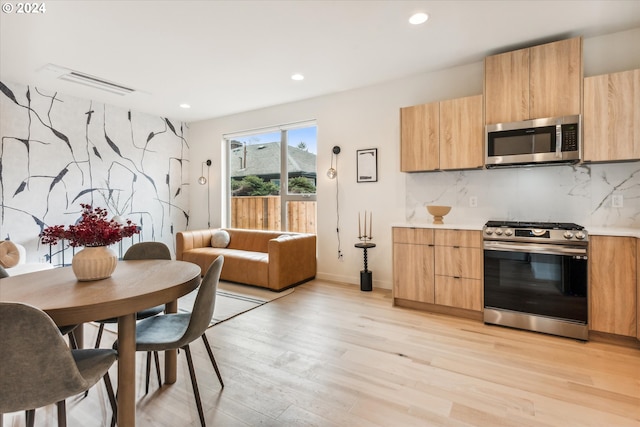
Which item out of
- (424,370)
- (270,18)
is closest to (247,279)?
(424,370)

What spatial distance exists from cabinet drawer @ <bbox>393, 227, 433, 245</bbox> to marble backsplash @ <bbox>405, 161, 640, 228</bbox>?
57cm

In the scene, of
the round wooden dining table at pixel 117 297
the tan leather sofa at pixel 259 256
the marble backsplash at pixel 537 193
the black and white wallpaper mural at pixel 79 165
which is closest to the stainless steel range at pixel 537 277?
the marble backsplash at pixel 537 193

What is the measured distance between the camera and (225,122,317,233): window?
4.98m

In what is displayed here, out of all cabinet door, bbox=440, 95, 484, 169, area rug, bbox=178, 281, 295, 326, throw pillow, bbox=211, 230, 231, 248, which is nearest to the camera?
cabinet door, bbox=440, 95, 484, 169

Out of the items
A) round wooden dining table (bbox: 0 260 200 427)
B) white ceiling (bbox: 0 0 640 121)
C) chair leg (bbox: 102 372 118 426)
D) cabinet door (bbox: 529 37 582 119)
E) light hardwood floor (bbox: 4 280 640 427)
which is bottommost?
light hardwood floor (bbox: 4 280 640 427)

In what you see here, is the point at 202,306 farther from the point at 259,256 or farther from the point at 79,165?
the point at 79,165

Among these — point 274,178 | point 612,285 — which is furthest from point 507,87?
point 274,178

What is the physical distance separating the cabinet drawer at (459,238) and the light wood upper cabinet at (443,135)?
708 mm

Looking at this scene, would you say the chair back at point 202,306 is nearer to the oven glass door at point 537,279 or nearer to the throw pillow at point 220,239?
the oven glass door at point 537,279

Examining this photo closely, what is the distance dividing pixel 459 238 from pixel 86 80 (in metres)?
4.79

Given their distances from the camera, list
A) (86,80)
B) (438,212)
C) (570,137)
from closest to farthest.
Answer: (570,137) < (438,212) < (86,80)

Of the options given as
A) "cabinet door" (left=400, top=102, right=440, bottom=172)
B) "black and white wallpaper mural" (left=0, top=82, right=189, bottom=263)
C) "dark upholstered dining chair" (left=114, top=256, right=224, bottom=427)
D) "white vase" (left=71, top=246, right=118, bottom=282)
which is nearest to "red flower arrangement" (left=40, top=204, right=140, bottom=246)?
"white vase" (left=71, top=246, right=118, bottom=282)

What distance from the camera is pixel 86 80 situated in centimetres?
396

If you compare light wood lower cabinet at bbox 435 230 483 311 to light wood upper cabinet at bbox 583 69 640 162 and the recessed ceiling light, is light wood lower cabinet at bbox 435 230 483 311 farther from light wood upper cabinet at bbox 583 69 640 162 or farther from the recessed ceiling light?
the recessed ceiling light
